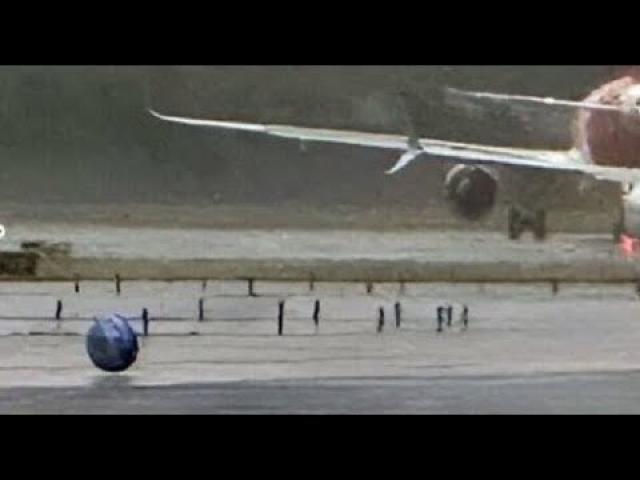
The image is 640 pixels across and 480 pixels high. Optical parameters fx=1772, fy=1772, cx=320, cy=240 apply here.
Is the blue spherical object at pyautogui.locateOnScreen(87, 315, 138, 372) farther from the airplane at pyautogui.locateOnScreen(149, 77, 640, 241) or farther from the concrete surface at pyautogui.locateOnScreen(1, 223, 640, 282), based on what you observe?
the airplane at pyautogui.locateOnScreen(149, 77, 640, 241)

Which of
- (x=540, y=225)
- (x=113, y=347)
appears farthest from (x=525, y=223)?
(x=113, y=347)

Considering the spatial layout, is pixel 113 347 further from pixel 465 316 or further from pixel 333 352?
pixel 465 316

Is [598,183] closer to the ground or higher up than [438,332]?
higher up

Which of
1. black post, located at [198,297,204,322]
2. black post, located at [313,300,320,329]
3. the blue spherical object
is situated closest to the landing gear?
black post, located at [313,300,320,329]
